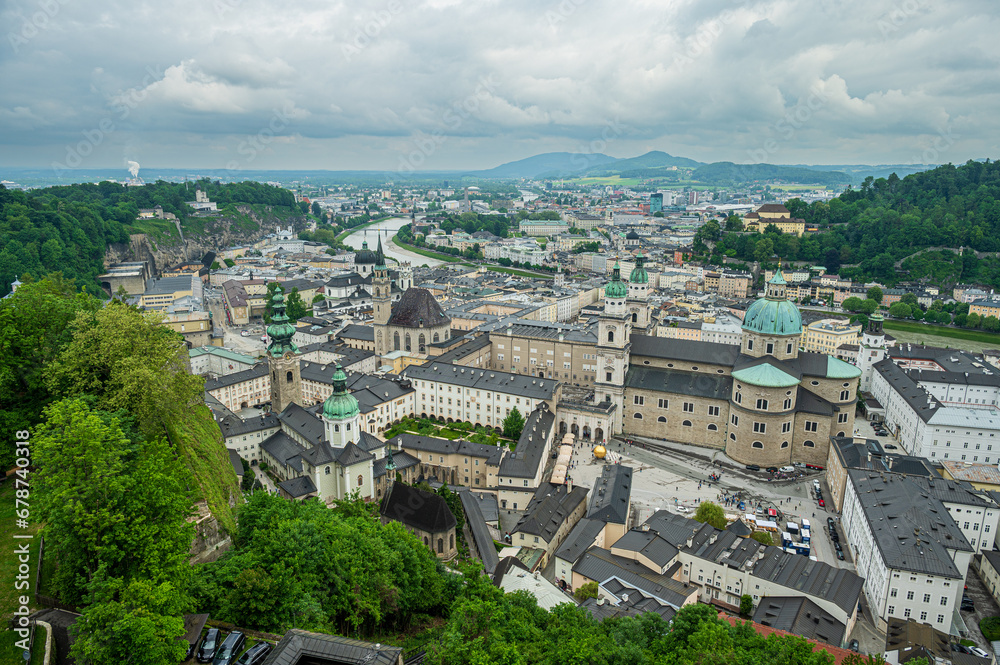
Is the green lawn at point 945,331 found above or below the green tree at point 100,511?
below

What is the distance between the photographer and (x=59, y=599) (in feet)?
61.9

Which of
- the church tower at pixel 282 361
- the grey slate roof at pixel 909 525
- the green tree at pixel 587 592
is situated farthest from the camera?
the church tower at pixel 282 361

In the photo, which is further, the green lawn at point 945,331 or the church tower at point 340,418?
the green lawn at point 945,331

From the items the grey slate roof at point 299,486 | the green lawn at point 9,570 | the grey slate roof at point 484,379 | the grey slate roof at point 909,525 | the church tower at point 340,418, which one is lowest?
the grey slate roof at point 299,486

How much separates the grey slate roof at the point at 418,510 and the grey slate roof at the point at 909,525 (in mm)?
23756

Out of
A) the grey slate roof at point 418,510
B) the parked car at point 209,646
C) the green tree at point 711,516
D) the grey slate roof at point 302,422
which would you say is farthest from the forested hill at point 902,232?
the parked car at point 209,646

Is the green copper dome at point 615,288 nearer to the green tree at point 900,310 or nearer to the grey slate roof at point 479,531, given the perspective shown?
the grey slate roof at point 479,531

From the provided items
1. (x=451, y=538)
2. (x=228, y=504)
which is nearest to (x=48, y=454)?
(x=228, y=504)

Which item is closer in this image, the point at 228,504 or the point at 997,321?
the point at 228,504

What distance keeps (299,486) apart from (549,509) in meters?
16.5

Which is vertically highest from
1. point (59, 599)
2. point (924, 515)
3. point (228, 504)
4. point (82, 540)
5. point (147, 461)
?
point (147, 461)

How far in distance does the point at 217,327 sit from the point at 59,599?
74.1 metres

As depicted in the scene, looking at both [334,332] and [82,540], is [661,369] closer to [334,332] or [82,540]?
[334,332]

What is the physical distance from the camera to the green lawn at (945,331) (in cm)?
8875
